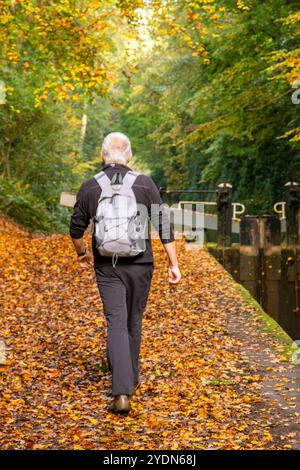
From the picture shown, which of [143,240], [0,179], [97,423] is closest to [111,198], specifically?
[143,240]

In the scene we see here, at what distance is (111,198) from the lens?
204 inches

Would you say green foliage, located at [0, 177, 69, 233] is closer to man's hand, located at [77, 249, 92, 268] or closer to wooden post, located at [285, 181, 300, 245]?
wooden post, located at [285, 181, 300, 245]

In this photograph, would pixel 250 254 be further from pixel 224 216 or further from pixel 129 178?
pixel 129 178

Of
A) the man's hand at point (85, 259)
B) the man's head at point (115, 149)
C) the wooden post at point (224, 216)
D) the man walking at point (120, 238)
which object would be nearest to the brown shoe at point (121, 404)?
the man walking at point (120, 238)

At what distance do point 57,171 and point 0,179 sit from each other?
4665mm

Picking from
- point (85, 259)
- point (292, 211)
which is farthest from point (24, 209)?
point (85, 259)

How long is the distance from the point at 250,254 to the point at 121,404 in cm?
764

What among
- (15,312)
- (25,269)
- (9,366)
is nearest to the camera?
(9,366)

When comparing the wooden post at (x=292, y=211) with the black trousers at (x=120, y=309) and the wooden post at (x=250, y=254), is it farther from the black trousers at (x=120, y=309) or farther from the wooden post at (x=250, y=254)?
the black trousers at (x=120, y=309)

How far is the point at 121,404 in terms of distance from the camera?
5203 millimetres

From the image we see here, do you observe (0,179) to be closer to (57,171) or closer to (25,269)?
(57,171)

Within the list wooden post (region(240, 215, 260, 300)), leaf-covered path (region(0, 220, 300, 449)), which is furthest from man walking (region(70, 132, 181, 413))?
wooden post (region(240, 215, 260, 300))

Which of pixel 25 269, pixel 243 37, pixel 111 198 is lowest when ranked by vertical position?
pixel 25 269

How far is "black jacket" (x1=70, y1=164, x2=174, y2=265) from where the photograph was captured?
206 inches
